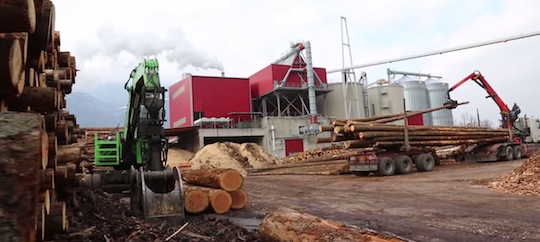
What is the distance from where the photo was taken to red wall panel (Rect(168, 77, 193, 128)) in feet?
127

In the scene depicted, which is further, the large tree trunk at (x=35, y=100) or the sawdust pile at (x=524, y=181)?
the sawdust pile at (x=524, y=181)

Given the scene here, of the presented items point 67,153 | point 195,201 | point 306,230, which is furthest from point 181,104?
point 306,230

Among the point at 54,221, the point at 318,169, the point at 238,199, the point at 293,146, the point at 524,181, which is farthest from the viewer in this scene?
the point at 293,146

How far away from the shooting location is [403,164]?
1770 cm

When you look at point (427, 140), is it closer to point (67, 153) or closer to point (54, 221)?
point (67, 153)

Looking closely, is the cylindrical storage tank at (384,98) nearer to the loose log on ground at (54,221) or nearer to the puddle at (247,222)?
the puddle at (247,222)

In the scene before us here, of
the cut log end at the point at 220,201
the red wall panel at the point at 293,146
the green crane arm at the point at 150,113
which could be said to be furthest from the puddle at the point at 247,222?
the red wall panel at the point at 293,146

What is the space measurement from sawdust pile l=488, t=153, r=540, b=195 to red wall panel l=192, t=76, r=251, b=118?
2993cm

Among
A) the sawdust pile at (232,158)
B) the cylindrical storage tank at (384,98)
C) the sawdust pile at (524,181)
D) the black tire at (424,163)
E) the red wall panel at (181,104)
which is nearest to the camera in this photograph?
the sawdust pile at (524,181)

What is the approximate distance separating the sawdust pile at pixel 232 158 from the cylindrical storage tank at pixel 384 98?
22476 millimetres

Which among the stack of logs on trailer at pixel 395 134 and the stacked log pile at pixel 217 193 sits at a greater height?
the stack of logs on trailer at pixel 395 134

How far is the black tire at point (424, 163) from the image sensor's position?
59.8 feet

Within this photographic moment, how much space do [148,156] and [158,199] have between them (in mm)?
1875

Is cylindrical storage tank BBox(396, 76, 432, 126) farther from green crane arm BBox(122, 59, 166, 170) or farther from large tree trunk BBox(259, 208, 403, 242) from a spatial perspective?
large tree trunk BBox(259, 208, 403, 242)
